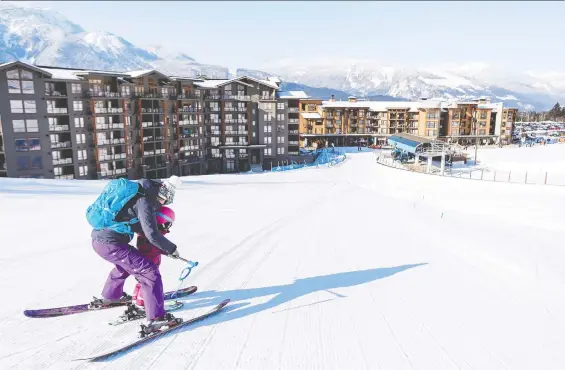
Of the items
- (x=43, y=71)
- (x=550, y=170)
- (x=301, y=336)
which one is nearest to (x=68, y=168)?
(x=43, y=71)

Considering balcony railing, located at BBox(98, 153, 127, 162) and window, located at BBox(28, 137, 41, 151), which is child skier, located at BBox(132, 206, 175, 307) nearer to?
window, located at BBox(28, 137, 41, 151)

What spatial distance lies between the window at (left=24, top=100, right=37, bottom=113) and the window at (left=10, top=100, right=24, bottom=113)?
35 cm

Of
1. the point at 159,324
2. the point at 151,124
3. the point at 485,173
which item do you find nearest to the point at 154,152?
the point at 151,124

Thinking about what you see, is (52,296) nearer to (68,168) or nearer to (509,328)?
(509,328)

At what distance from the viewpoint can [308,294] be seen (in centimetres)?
597

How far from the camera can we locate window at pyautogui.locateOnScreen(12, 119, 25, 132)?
37.2 meters

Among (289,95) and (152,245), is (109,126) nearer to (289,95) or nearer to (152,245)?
(289,95)

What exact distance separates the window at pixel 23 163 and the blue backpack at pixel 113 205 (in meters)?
40.7

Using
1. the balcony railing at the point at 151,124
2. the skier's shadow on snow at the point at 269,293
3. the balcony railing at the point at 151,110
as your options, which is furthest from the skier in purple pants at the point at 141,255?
the balcony railing at the point at 151,110

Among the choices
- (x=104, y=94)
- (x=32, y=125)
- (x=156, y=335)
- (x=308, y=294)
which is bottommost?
(x=308, y=294)

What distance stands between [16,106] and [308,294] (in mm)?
42427

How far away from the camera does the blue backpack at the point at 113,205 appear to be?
14.4ft

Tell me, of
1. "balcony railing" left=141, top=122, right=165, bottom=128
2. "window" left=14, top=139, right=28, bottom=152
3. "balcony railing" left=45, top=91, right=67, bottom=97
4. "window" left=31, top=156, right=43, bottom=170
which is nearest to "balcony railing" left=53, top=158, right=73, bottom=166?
"window" left=31, top=156, right=43, bottom=170

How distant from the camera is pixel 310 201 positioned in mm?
18625
